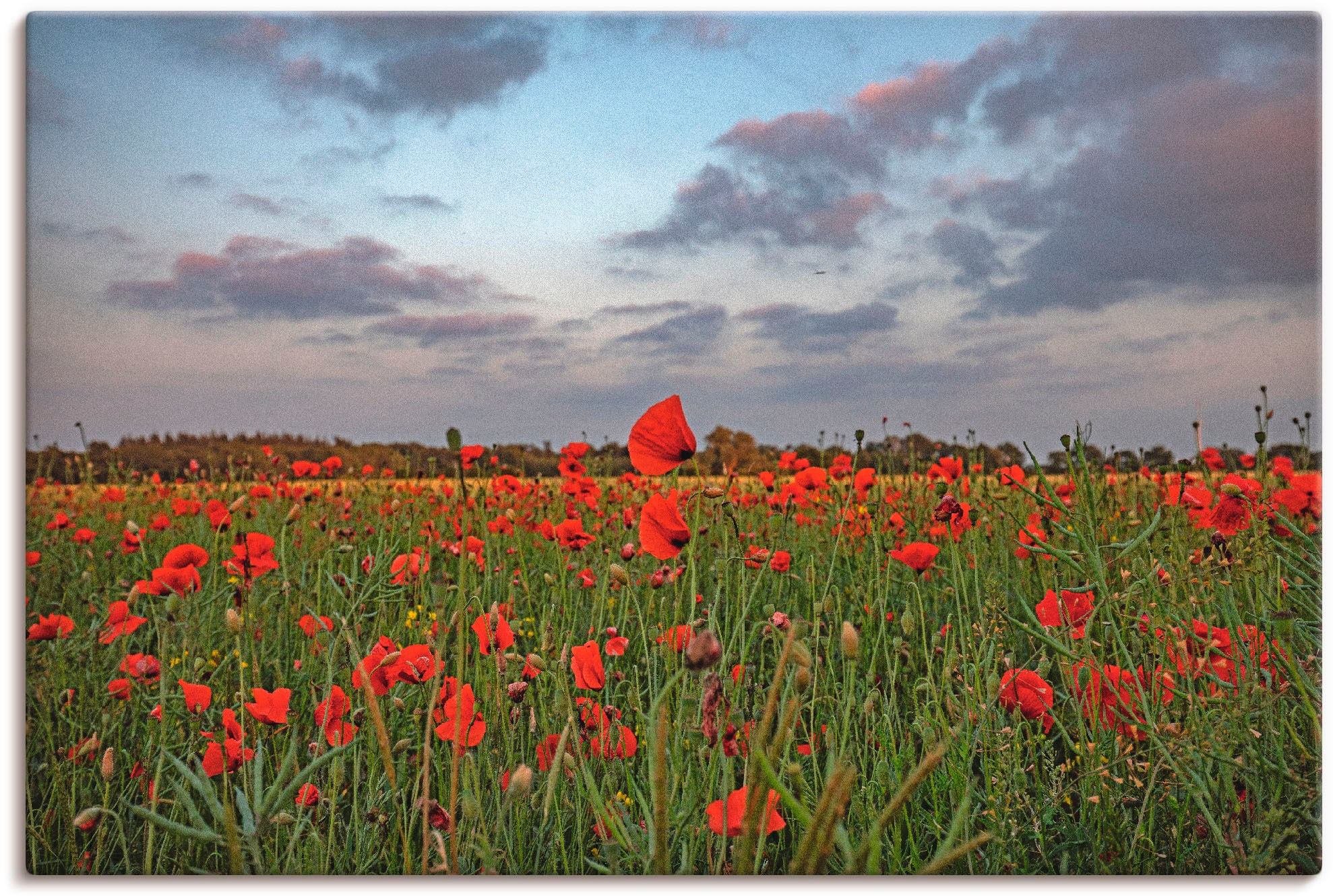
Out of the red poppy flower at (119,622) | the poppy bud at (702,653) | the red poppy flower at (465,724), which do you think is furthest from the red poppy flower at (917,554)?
the red poppy flower at (119,622)

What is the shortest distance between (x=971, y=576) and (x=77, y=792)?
2.32 metres

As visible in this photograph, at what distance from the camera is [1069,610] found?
163 centimetres

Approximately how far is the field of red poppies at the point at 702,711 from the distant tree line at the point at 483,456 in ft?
0.27

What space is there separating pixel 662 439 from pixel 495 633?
1.93 feet

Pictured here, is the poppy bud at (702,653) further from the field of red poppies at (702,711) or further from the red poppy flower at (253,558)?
the red poppy flower at (253,558)

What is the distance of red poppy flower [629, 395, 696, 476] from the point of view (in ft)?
3.73

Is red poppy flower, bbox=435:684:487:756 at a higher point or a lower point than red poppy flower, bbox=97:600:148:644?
lower

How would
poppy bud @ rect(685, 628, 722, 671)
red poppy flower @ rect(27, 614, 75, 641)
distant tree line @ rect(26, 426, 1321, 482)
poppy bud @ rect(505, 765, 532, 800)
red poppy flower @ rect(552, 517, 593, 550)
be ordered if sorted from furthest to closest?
distant tree line @ rect(26, 426, 1321, 482) → red poppy flower @ rect(552, 517, 593, 550) → red poppy flower @ rect(27, 614, 75, 641) → poppy bud @ rect(505, 765, 532, 800) → poppy bud @ rect(685, 628, 722, 671)

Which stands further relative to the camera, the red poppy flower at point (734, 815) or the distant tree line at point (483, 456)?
the distant tree line at point (483, 456)

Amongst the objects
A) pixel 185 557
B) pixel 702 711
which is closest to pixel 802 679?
pixel 702 711

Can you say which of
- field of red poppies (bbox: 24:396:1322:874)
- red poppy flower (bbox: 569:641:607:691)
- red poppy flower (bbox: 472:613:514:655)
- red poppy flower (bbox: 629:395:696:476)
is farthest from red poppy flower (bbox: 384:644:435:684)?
red poppy flower (bbox: 629:395:696:476)

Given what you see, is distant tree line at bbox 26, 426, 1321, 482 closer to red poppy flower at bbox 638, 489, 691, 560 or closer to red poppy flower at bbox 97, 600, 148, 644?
red poppy flower at bbox 97, 600, 148, 644

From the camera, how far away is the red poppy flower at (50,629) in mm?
1932

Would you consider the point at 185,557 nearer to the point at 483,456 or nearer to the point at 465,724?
the point at 465,724
